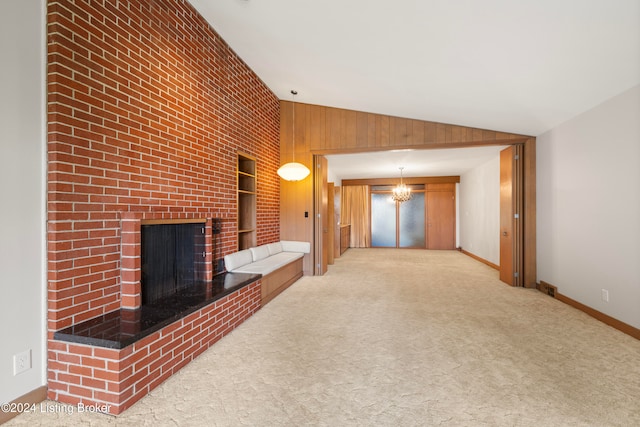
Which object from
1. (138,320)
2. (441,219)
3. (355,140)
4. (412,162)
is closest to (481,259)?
(441,219)

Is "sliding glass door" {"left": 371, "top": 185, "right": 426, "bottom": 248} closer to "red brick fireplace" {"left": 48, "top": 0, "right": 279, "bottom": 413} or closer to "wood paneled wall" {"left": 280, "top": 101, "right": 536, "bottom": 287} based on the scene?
"wood paneled wall" {"left": 280, "top": 101, "right": 536, "bottom": 287}

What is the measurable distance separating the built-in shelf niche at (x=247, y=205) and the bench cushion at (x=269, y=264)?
40 cm

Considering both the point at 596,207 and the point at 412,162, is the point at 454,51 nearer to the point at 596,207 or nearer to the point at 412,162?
the point at 596,207

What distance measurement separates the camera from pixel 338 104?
457cm

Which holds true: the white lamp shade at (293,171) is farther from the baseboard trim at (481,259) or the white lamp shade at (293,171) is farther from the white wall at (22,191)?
the baseboard trim at (481,259)

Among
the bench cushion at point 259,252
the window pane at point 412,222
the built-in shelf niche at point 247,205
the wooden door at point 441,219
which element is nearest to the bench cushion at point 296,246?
the bench cushion at point 259,252

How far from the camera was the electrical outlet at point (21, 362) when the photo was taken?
1537mm

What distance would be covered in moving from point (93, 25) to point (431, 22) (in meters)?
2.49

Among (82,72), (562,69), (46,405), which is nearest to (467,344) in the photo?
(562,69)

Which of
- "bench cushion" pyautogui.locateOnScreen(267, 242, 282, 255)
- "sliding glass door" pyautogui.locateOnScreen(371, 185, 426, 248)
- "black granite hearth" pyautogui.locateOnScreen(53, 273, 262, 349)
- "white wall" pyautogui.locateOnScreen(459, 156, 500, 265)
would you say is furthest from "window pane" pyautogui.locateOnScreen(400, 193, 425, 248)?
"black granite hearth" pyautogui.locateOnScreen(53, 273, 262, 349)

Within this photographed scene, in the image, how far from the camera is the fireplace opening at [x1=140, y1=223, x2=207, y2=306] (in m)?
2.33

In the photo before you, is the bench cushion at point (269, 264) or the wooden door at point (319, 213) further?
the wooden door at point (319, 213)

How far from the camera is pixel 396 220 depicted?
9.48 m

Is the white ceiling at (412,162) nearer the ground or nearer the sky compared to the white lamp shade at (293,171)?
nearer the sky
